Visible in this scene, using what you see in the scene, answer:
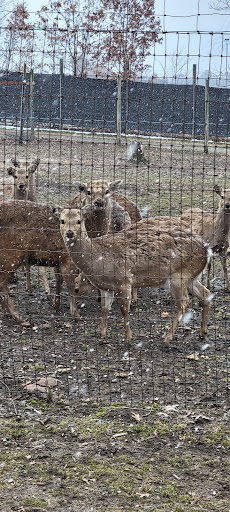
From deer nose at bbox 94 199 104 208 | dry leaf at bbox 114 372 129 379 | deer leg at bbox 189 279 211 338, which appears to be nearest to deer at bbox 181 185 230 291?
deer nose at bbox 94 199 104 208

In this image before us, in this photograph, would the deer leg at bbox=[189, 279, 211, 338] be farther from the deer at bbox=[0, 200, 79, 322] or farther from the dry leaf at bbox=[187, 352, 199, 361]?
the deer at bbox=[0, 200, 79, 322]

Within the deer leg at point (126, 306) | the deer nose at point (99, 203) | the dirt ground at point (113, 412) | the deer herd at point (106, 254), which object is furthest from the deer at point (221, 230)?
the deer leg at point (126, 306)

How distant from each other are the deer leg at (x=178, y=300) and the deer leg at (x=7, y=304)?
1651 millimetres

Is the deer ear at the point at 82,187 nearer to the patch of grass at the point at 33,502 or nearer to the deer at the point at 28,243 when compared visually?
the deer at the point at 28,243

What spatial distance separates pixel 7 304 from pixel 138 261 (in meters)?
1.52

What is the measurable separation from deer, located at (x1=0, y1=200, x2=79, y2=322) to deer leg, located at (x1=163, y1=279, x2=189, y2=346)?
124 cm

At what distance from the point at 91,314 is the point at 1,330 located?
3.71ft

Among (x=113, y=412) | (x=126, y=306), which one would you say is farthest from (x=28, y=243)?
(x=113, y=412)

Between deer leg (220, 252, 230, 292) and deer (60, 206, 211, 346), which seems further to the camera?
deer leg (220, 252, 230, 292)

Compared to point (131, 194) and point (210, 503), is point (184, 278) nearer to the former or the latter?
point (210, 503)

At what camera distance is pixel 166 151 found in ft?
65.7

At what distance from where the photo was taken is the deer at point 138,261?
7195 mm

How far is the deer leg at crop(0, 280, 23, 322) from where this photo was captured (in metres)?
7.62

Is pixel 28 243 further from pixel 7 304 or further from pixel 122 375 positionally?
Answer: pixel 122 375
